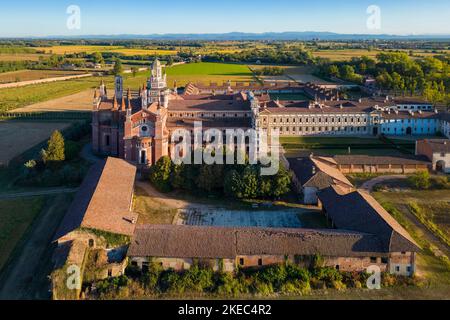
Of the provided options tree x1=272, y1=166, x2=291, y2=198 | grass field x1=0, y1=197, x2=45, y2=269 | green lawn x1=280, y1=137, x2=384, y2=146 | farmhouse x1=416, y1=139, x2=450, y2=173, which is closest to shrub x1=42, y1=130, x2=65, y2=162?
grass field x1=0, y1=197, x2=45, y2=269

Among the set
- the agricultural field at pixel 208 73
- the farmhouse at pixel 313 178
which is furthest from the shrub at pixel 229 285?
the agricultural field at pixel 208 73

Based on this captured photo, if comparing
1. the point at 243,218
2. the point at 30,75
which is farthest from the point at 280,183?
the point at 30,75

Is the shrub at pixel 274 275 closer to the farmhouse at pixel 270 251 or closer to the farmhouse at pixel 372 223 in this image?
the farmhouse at pixel 270 251

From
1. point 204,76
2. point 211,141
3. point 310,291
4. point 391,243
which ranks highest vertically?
point 204,76

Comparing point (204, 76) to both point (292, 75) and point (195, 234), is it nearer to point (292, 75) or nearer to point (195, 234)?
point (292, 75)

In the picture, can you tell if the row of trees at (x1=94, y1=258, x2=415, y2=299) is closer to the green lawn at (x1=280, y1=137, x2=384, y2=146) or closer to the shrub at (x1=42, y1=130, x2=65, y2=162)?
the shrub at (x1=42, y1=130, x2=65, y2=162)

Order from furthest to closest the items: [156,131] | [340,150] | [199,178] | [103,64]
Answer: [103,64], [340,150], [156,131], [199,178]

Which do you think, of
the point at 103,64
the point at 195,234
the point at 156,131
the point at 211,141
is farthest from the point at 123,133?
the point at 103,64
